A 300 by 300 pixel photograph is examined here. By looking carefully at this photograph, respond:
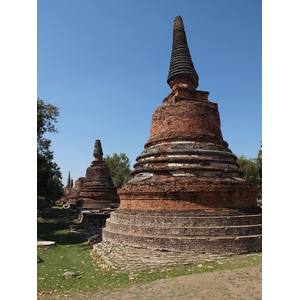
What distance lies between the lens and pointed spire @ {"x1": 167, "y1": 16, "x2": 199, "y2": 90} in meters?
13.3

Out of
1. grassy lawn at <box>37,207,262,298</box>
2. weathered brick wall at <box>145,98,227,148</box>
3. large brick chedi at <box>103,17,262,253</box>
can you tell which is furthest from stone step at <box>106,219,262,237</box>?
weathered brick wall at <box>145,98,227,148</box>

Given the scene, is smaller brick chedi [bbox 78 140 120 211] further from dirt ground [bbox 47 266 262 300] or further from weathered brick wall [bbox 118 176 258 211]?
dirt ground [bbox 47 266 262 300]

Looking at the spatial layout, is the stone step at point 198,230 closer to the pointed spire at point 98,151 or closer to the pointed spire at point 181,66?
the pointed spire at point 181,66

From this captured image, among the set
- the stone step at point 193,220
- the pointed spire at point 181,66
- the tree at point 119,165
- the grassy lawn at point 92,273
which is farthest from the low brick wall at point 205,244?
the tree at point 119,165

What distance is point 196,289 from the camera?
5469 millimetres

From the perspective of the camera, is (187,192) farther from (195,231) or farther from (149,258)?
(149,258)

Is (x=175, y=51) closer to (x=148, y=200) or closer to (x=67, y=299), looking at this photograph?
(x=148, y=200)

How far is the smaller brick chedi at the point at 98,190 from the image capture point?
73.7 ft

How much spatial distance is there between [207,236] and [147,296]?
374cm

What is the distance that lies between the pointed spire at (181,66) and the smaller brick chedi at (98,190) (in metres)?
12.3

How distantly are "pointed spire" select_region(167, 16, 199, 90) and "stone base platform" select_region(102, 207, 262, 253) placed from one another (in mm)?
6877

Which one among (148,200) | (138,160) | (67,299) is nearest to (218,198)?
(148,200)

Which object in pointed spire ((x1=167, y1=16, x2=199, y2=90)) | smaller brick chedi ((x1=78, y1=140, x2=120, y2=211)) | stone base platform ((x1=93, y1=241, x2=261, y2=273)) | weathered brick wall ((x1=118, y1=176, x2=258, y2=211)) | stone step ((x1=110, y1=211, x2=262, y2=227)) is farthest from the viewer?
smaller brick chedi ((x1=78, y1=140, x2=120, y2=211))

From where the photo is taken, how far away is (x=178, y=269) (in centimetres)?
712
